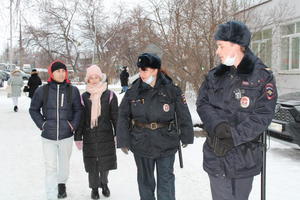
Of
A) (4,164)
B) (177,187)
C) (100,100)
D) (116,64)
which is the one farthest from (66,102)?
(116,64)

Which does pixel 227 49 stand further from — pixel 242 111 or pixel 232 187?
pixel 232 187

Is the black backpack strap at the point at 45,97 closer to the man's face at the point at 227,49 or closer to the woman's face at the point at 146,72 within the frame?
the woman's face at the point at 146,72

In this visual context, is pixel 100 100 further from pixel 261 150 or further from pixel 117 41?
pixel 117 41

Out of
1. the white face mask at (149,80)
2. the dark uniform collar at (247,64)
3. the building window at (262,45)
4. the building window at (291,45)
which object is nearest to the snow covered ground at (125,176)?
the white face mask at (149,80)

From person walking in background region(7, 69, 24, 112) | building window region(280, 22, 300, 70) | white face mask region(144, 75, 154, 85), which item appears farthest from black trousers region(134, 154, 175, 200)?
building window region(280, 22, 300, 70)

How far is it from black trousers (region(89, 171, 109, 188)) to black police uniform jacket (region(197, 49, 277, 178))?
6.91 feet

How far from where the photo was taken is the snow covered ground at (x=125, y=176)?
4.84m

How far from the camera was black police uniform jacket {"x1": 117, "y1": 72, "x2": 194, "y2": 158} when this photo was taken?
3.71 metres

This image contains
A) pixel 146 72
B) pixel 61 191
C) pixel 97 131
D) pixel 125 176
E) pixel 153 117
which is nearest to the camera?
pixel 153 117

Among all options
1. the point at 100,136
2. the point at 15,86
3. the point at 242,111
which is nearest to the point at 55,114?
the point at 100,136

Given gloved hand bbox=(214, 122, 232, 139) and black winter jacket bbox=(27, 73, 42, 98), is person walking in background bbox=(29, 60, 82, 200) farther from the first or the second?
black winter jacket bbox=(27, 73, 42, 98)

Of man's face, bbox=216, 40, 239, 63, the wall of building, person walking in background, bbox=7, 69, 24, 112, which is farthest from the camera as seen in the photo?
person walking in background, bbox=7, 69, 24, 112

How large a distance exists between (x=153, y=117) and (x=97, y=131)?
3.85 feet

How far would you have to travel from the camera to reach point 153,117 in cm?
370
